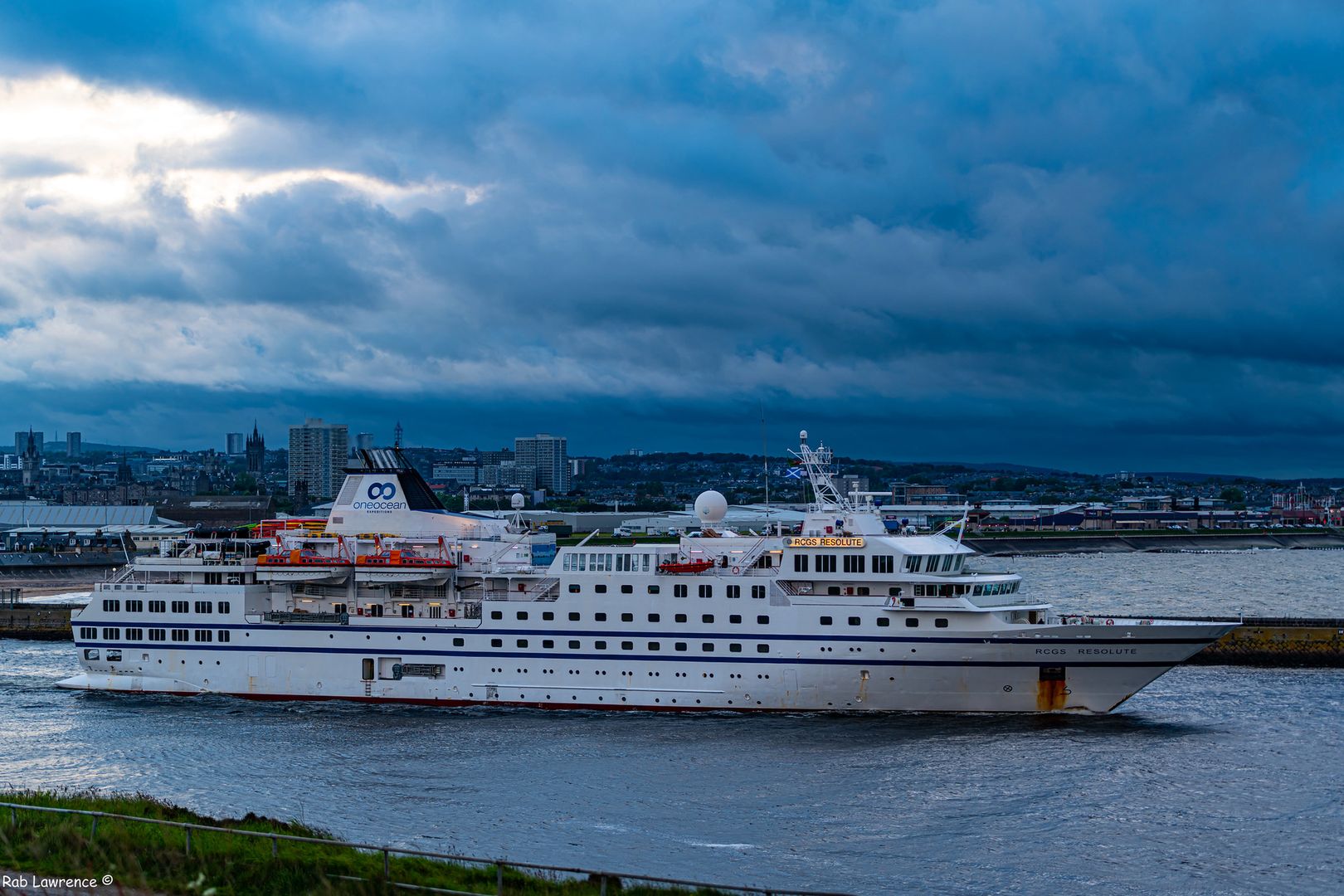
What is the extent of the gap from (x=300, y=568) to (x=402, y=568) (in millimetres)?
3003

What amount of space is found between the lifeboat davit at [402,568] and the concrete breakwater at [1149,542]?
8460 cm

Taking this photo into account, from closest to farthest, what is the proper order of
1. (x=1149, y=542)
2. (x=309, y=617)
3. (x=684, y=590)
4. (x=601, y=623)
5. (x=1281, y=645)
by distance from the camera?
(x=684, y=590) → (x=601, y=623) → (x=309, y=617) → (x=1281, y=645) → (x=1149, y=542)

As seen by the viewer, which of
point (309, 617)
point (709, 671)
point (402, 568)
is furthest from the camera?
point (309, 617)

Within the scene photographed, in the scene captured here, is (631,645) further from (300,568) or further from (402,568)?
(300,568)

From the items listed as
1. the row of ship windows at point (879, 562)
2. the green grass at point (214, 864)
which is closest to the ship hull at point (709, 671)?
the row of ship windows at point (879, 562)

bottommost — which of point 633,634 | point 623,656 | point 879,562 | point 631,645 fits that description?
point 623,656

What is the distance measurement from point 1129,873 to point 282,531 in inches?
1003

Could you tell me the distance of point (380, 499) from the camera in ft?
120

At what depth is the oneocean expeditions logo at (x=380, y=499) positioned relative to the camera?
120 feet

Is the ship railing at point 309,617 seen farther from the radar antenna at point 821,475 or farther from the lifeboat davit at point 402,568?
the radar antenna at point 821,475

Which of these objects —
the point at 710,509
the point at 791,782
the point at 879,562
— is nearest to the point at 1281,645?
the point at 879,562

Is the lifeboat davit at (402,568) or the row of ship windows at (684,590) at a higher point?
the lifeboat davit at (402,568)

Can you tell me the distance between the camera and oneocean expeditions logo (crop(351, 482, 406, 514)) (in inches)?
1438

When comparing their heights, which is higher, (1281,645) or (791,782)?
(1281,645)
